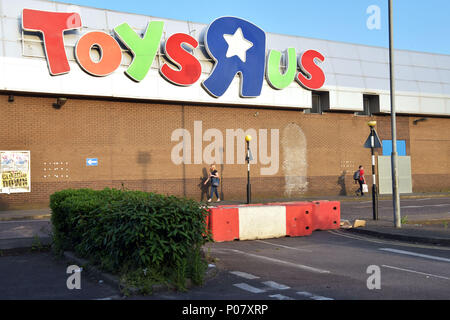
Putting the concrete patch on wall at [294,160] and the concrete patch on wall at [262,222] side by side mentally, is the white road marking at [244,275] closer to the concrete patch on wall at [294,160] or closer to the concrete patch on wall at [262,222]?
the concrete patch on wall at [262,222]

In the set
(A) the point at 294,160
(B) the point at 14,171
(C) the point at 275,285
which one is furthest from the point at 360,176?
(C) the point at 275,285

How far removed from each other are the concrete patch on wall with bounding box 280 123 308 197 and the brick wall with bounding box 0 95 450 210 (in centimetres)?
6

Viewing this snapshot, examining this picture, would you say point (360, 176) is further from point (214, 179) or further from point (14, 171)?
point (14, 171)

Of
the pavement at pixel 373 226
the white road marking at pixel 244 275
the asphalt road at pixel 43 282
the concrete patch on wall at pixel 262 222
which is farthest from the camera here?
the concrete patch on wall at pixel 262 222

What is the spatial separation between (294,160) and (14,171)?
581 inches

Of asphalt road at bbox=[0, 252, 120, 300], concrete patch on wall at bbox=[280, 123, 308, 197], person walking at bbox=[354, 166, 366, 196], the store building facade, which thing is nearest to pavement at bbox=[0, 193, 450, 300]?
asphalt road at bbox=[0, 252, 120, 300]

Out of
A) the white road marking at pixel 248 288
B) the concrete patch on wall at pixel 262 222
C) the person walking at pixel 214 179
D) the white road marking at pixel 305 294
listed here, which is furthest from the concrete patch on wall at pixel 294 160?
the white road marking at pixel 305 294

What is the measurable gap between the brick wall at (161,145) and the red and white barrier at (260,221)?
11496 millimetres

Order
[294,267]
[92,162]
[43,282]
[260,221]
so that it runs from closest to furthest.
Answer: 1. [43,282]
2. [294,267]
3. [260,221]
4. [92,162]

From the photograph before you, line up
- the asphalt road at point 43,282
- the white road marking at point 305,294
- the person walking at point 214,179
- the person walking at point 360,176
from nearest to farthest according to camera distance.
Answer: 1. the white road marking at point 305,294
2. the asphalt road at point 43,282
3. the person walking at point 214,179
4. the person walking at point 360,176

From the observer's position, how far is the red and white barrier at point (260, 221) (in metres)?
11.8

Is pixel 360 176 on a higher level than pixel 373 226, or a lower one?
higher

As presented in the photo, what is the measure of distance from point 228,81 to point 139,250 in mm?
18537

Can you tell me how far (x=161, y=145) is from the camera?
77.4 ft
